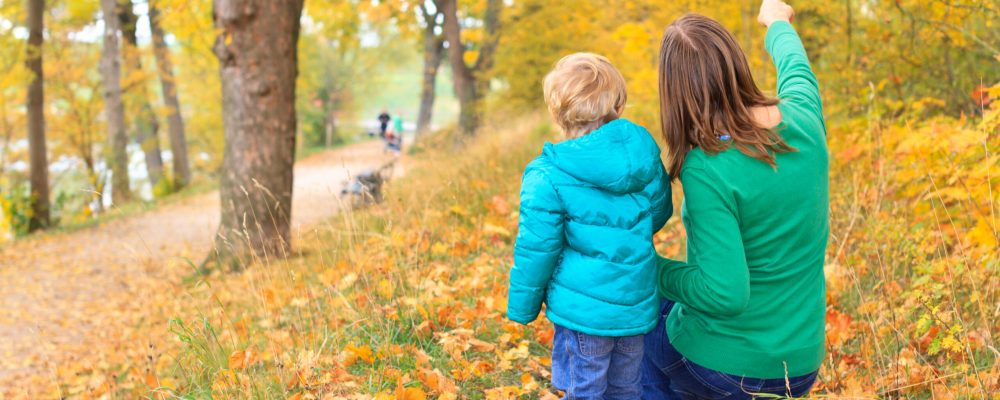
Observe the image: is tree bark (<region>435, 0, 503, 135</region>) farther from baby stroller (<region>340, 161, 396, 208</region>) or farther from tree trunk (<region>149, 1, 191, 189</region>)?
tree trunk (<region>149, 1, 191, 189</region>)

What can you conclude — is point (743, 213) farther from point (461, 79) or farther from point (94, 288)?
point (461, 79)

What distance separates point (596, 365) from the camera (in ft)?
7.27

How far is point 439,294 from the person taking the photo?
402 centimetres

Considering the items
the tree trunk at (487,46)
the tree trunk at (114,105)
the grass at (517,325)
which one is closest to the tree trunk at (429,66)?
the tree trunk at (487,46)

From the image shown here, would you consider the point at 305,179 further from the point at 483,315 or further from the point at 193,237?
the point at 483,315

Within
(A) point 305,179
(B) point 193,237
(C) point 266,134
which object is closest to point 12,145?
(A) point 305,179

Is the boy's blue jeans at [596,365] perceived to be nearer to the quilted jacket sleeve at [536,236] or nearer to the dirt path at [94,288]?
the quilted jacket sleeve at [536,236]

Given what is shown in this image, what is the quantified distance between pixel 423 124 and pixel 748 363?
22596mm

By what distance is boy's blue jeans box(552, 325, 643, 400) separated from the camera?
86.9 inches

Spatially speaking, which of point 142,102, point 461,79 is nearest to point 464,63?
point 461,79

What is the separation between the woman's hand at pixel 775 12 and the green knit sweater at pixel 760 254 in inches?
16.7

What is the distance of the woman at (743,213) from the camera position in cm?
188

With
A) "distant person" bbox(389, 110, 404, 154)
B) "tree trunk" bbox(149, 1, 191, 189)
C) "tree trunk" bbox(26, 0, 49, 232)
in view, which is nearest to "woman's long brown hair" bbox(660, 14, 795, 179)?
"tree trunk" bbox(26, 0, 49, 232)

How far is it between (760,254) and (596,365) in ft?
2.09
